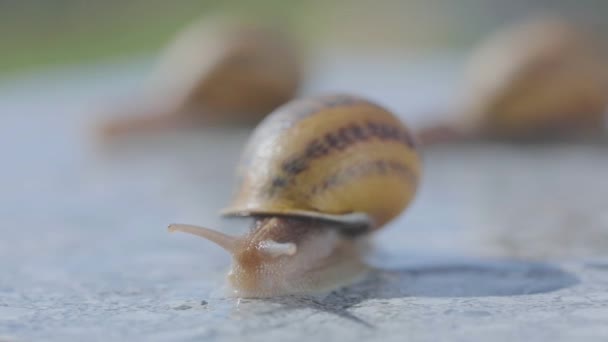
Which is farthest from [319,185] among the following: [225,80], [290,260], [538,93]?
[225,80]

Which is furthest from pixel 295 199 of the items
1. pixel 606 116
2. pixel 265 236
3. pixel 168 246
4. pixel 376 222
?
pixel 606 116

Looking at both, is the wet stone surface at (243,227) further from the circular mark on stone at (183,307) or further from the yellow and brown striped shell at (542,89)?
the yellow and brown striped shell at (542,89)

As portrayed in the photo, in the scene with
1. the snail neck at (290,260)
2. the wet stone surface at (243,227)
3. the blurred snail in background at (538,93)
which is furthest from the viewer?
the blurred snail in background at (538,93)

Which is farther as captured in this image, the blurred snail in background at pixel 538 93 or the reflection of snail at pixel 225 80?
the reflection of snail at pixel 225 80

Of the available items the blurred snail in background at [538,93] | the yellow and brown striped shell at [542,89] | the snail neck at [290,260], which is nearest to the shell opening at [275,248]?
the snail neck at [290,260]

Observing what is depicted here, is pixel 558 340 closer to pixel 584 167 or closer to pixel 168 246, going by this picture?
pixel 168 246

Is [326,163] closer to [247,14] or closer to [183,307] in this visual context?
[183,307]
